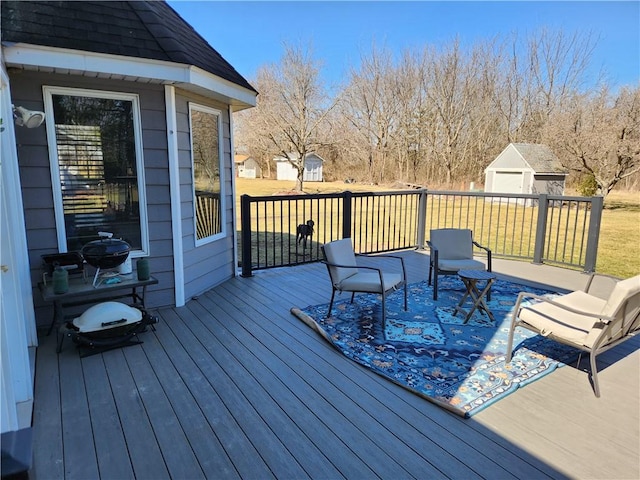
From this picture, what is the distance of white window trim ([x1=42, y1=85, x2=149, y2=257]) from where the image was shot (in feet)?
11.1

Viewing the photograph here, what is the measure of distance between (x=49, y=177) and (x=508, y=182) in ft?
49.4

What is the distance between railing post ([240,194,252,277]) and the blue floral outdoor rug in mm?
1505

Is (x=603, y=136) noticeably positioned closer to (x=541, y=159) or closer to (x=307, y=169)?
(x=541, y=159)

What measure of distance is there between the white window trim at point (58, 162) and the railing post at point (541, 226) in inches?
200

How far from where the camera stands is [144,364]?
293 cm

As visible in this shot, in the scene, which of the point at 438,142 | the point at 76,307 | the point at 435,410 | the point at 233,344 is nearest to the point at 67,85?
the point at 76,307

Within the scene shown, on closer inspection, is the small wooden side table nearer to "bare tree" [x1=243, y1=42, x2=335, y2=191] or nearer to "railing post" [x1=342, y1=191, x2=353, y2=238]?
"railing post" [x1=342, y1=191, x2=353, y2=238]

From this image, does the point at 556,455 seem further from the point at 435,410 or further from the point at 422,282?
the point at 422,282

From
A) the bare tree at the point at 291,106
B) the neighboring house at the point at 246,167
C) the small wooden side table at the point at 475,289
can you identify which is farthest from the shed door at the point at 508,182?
the neighboring house at the point at 246,167

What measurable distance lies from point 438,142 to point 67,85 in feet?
65.3

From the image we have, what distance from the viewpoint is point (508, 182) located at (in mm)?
15039

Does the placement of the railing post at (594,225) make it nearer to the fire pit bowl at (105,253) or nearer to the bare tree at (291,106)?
the fire pit bowl at (105,253)

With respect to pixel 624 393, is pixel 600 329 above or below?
above

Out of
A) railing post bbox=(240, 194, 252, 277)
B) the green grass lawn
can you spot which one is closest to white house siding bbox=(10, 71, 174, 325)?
railing post bbox=(240, 194, 252, 277)
